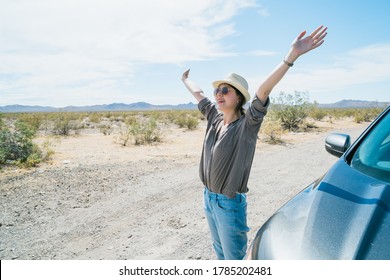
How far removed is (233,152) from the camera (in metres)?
2.34

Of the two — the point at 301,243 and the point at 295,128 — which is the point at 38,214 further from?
the point at 295,128

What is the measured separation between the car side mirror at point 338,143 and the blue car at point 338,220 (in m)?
0.46

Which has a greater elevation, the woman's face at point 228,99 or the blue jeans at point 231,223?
the woman's face at point 228,99

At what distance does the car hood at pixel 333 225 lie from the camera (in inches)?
56.0

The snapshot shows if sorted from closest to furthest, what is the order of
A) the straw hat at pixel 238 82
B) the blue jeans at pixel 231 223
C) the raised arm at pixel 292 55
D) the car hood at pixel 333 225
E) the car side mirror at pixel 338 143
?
the car hood at pixel 333 225
the raised arm at pixel 292 55
the blue jeans at pixel 231 223
the straw hat at pixel 238 82
the car side mirror at pixel 338 143

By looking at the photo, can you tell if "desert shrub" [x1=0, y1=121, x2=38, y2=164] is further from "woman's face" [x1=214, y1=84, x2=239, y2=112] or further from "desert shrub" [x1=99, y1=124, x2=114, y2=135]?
"desert shrub" [x1=99, y1=124, x2=114, y2=135]

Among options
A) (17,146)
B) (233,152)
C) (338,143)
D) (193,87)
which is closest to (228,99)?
(233,152)

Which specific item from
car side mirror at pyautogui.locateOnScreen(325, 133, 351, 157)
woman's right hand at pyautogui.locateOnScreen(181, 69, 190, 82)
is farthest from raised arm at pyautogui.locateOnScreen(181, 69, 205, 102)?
car side mirror at pyautogui.locateOnScreen(325, 133, 351, 157)

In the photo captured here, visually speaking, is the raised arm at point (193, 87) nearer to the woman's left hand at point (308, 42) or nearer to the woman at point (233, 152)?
the woman at point (233, 152)

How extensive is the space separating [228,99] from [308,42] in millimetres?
734

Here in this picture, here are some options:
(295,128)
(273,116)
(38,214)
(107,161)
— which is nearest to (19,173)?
(107,161)

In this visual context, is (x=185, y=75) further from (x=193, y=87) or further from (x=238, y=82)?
(x=238, y=82)

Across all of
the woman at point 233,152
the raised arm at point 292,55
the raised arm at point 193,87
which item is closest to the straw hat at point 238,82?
the woman at point 233,152

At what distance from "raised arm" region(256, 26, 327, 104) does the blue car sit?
755 millimetres
